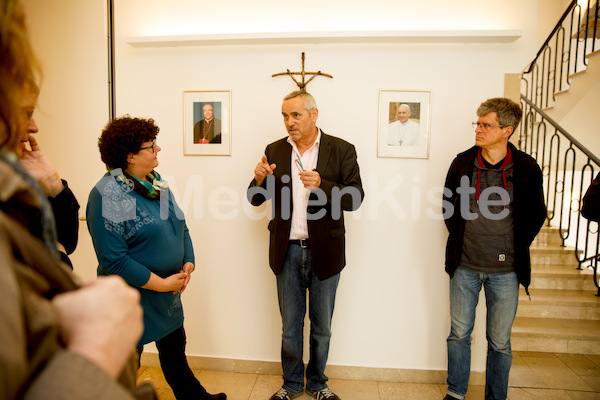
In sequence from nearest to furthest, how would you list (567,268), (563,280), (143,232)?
(143,232), (563,280), (567,268)

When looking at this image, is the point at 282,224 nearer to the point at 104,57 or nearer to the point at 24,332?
the point at 24,332

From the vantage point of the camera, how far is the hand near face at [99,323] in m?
0.54

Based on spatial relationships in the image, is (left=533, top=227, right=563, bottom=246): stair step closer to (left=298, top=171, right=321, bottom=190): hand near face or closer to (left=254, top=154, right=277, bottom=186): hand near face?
(left=298, top=171, right=321, bottom=190): hand near face

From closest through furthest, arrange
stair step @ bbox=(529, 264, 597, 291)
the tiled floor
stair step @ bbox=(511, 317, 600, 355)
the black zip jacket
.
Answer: the black zip jacket
the tiled floor
stair step @ bbox=(511, 317, 600, 355)
stair step @ bbox=(529, 264, 597, 291)

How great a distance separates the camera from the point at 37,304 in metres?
0.49

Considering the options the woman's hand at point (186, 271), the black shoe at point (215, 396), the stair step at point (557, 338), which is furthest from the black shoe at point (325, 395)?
the stair step at point (557, 338)

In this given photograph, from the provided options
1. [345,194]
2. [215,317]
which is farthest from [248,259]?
[345,194]

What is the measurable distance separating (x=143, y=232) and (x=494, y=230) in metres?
1.97

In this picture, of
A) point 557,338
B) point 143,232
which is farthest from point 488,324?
point 143,232

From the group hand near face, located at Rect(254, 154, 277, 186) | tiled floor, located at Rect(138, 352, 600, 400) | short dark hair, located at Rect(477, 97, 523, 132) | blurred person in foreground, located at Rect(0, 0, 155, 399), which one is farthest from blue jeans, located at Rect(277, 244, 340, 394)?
blurred person in foreground, located at Rect(0, 0, 155, 399)

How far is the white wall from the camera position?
7.92 ft

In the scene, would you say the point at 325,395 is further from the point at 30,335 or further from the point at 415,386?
the point at 30,335

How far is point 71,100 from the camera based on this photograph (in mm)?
2658

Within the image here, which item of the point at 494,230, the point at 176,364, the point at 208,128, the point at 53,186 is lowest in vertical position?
the point at 176,364
